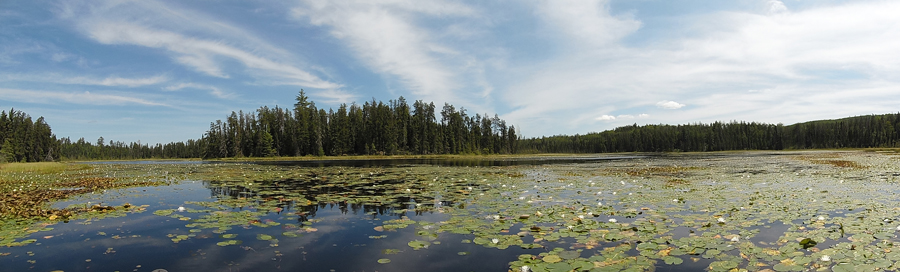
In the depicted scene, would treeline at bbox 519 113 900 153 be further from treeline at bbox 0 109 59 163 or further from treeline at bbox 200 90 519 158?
treeline at bbox 0 109 59 163

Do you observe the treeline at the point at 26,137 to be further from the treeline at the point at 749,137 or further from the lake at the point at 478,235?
the treeline at the point at 749,137

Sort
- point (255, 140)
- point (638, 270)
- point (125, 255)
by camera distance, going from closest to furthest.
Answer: point (638, 270), point (125, 255), point (255, 140)

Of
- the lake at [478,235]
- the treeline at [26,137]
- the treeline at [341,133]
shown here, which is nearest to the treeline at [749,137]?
the treeline at [341,133]

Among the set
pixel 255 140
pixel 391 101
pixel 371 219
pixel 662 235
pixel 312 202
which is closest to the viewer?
pixel 662 235

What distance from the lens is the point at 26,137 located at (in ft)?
290

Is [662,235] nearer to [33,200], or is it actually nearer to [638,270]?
[638,270]

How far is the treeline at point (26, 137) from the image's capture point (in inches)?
3263

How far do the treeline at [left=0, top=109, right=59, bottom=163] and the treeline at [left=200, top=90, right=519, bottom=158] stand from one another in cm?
3600

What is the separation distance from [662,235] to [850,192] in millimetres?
11944

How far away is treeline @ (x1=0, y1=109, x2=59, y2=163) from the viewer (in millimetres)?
82869

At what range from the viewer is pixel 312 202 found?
13125 mm

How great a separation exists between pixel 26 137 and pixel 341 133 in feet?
227

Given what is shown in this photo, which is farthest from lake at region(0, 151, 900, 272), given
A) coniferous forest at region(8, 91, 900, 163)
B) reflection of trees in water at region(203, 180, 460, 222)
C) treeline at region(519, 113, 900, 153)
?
treeline at region(519, 113, 900, 153)

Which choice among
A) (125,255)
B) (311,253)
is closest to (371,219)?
(311,253)
